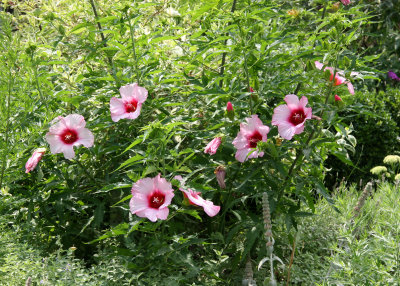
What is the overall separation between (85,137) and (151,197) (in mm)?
470

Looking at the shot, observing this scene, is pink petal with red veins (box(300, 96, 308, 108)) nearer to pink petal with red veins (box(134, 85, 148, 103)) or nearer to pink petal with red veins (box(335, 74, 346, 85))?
pink petal with red veins (box(335, 74, 346, 85))

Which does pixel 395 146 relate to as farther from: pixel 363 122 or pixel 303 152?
pixel 303 152

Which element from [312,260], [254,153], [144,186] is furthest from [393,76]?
[144,186]

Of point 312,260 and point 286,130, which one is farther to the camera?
point 312,260

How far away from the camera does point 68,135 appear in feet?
7.59

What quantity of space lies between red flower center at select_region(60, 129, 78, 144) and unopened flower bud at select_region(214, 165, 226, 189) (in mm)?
632

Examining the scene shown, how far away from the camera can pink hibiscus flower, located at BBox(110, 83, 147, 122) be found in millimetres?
2236

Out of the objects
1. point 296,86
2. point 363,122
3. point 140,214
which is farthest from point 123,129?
point 363,122

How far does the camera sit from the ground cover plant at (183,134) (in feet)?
7.02

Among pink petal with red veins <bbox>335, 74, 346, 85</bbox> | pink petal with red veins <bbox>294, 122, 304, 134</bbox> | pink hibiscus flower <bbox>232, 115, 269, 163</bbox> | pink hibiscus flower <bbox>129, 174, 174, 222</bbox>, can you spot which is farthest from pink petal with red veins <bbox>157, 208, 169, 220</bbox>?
pink petal with red veins <bbox>335, 74, 346, 85</bbox>

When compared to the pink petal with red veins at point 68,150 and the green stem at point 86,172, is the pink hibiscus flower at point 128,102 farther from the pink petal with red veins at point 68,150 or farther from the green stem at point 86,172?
the green stem at point 86,172

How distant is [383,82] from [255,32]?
172 inches

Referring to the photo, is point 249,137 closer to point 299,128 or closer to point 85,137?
point 299,128

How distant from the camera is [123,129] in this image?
8.45ft
